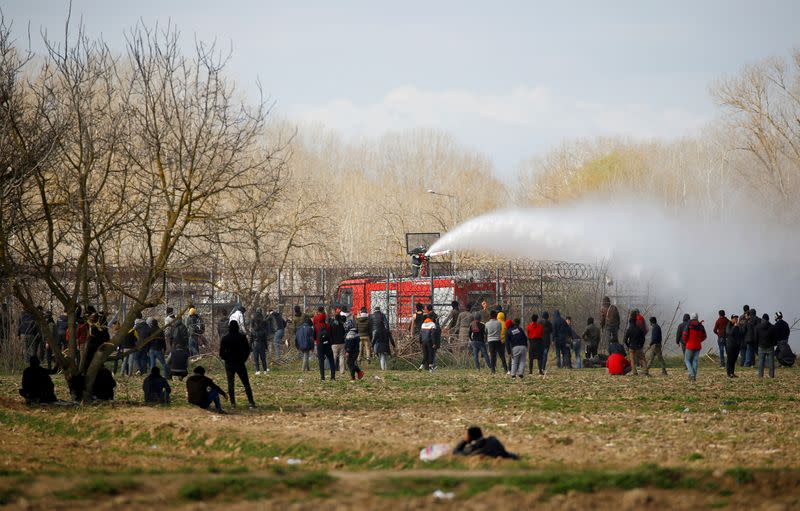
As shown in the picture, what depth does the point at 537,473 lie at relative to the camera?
36.9ft

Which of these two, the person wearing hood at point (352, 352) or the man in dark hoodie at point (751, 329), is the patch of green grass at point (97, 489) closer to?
the person wearing hood at point (352, 352)

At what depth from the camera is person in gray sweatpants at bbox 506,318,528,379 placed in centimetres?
2558

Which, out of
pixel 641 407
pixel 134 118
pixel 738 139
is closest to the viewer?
pixel 641 407

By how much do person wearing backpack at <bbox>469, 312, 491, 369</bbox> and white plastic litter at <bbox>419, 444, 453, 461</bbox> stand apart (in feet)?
52.4

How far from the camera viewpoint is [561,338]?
98.8ft

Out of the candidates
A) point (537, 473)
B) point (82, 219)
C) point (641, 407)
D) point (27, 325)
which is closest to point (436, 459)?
point (537, 473)

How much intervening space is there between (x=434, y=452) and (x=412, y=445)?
47.5 inches

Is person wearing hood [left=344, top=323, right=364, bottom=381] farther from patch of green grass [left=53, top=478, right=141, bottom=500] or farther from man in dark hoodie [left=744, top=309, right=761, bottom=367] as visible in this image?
patch of green grass [left=53, top=478, right=141, bottom=500]

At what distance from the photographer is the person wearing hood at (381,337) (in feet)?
94.1

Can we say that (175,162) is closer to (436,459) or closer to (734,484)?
(436,459)

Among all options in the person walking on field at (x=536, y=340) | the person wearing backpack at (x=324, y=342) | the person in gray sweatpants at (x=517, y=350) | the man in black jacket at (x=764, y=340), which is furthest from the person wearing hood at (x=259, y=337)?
the man in black jacket at (x=764, y=340)

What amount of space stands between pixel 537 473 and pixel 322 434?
4.67 metres

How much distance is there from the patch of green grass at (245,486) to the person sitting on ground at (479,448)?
187 cm

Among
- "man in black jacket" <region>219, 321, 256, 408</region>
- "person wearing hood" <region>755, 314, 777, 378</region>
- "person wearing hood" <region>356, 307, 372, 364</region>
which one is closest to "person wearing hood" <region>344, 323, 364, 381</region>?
"person wearing hood" <region>356, 307, 372, 364</region>
